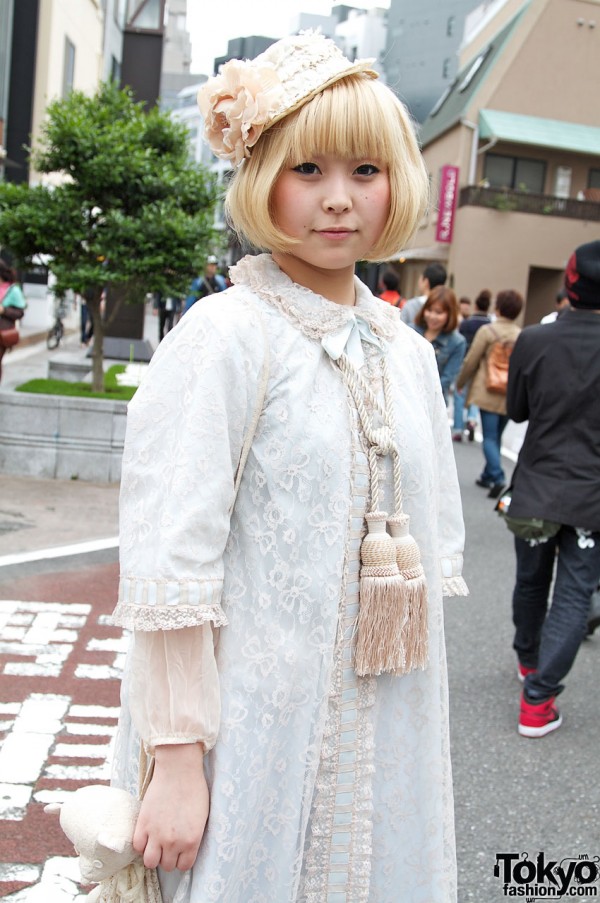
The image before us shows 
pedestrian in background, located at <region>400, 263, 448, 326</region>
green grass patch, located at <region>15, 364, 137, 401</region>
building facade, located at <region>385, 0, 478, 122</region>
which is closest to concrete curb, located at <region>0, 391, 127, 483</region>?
green grass patch, located at <region>15, 364, 137, 401</region>

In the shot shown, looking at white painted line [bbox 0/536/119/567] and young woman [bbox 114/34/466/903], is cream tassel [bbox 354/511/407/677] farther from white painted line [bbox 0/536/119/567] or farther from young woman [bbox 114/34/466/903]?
white painted line [bbox 0/536/119/567]

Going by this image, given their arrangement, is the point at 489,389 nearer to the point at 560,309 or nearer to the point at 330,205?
the point at 560,309

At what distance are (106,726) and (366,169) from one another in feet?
8.37

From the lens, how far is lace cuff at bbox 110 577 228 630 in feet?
4.65

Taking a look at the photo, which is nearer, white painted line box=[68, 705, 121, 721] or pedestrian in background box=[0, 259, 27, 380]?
white painted line box=[68, 705, 121, 721]

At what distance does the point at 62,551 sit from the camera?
5.79m

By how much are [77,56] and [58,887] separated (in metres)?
24.8

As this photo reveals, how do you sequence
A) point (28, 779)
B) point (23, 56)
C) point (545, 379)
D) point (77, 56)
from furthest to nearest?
point (77, 56) → point (23, 56) → point (545, 379) → point (28, 779)

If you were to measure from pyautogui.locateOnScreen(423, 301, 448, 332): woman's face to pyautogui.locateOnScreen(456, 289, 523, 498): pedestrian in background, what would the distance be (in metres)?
0.33

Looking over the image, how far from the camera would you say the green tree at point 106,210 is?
299 inches

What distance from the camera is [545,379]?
3852 mm

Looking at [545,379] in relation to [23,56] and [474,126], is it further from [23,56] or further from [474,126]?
[474,126]

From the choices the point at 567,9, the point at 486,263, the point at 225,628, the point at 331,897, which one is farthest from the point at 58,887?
the point at 567,9

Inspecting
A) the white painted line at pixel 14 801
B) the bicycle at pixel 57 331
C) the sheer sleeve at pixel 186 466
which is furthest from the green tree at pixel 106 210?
the bicycle at pixel 57 331
